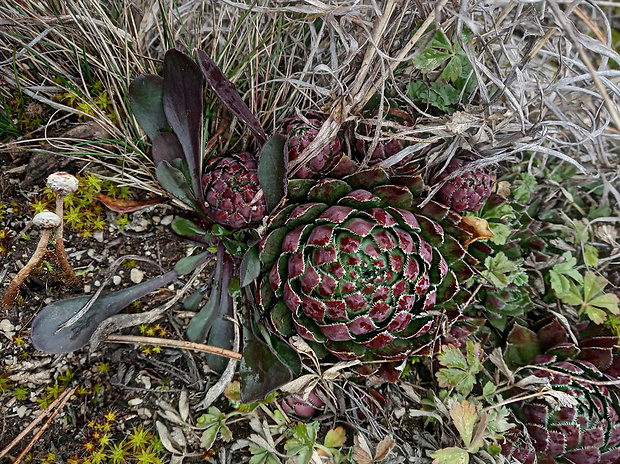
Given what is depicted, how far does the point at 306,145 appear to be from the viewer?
6.10 ft

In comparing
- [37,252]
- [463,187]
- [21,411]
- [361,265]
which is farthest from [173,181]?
[463,187]

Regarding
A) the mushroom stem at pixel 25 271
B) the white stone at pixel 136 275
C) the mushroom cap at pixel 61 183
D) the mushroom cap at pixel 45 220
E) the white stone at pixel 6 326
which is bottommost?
the white stone at pixel 6 326

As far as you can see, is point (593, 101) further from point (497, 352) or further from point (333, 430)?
point (333, 430)

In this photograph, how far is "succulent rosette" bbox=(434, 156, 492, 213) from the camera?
196 centimetres

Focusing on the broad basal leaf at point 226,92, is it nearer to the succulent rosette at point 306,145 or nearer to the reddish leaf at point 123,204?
the succulent rosette at point 306,145

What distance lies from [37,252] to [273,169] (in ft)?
3.05

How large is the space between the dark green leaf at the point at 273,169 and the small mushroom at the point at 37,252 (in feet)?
2.52

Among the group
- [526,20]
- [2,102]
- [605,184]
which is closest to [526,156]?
[605,184]

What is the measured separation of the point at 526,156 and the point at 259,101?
151cm

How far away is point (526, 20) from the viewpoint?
1755mm

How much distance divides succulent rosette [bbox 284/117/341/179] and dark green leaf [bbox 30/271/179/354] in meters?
0.76

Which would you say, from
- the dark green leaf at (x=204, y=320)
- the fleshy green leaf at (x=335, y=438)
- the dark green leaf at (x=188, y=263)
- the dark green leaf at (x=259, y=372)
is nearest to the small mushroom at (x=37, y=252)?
the dark green leaf at (x=188, y=263)

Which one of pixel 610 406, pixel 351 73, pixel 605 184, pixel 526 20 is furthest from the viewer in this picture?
pixel 605 184

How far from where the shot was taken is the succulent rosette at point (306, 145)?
1.86 m
